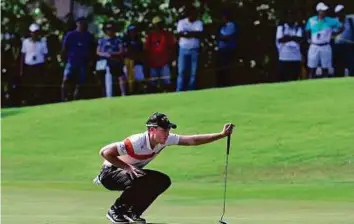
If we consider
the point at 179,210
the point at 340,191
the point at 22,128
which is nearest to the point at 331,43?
the point at 22,128

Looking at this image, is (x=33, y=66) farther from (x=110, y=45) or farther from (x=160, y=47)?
(x=160, y=47)

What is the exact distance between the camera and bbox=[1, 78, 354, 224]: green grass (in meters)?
13.5

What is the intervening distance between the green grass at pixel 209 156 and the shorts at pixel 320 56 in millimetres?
688

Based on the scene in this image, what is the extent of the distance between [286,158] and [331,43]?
18.4ft

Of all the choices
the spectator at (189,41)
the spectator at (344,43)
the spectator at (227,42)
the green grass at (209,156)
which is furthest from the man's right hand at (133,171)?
the spectator at (227,42)

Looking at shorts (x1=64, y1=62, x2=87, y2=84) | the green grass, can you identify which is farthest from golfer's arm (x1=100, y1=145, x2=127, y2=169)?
shorts (x1=64, y1=62, x2=87, y2=84)

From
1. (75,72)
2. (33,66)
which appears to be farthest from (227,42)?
(33,66)

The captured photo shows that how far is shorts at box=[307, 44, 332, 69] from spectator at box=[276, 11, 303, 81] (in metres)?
0.31

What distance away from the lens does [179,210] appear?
1350 centimetres

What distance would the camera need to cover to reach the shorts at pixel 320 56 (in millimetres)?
24297

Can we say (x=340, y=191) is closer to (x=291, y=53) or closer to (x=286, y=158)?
(x=286, y=158)

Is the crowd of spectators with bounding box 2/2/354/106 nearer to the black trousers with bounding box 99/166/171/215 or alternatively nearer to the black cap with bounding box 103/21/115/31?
the black cap with bounding box 103/21/115/31

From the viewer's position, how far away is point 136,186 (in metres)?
11.2

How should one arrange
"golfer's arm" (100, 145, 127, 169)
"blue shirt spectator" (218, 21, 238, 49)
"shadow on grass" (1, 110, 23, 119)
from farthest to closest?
"shadow on grass" (1, 110, 23, 119) < "blue shirt spectator" (218, 21, 238, 49) < "golfer's arm" (100, 145, 127, 169)
